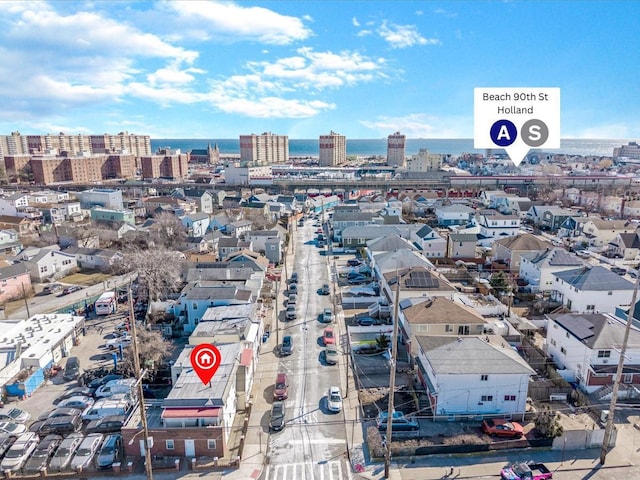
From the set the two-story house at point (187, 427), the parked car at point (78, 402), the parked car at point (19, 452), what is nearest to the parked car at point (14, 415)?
the parked car at point (78, 402)

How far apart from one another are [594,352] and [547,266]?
11922 millimetres

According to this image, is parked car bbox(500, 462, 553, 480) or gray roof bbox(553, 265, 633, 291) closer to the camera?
parked car bbox(500, 462, 553, 480)

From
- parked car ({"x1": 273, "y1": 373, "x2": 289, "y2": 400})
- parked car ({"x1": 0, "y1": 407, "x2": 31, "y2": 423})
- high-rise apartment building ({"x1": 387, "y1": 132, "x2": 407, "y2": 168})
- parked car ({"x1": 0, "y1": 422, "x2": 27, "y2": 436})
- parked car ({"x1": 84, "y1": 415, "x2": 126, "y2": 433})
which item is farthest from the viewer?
high-rise apartment building ({"x1": 387, "y1": 132, "x2": 407, "y2": 168})

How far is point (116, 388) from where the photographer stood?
56.6 feet

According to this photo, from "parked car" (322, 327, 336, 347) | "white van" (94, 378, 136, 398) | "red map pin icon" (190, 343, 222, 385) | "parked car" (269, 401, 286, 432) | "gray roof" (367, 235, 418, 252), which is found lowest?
"parked car" (269, 401, 286, 432)

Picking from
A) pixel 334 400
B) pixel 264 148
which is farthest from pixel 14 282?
pixel 264 148

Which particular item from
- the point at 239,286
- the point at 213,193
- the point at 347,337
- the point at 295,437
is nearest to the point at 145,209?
the point at 213,193

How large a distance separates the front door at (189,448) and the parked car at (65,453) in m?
3.74

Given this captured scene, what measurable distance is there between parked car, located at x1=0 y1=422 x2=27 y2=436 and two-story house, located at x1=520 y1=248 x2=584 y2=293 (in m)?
28.7

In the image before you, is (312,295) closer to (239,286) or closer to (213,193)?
(239,286)

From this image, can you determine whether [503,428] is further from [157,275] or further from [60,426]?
[157,275]

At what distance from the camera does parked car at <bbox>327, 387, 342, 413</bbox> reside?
15938 millimetres

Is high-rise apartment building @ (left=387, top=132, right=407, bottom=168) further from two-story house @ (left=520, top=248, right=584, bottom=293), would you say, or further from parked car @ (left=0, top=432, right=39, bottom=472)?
parked car @ (left=0, top=432, right=39, bottom=472)

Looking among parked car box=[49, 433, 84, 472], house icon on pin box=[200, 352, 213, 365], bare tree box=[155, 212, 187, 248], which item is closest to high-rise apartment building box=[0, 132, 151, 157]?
bare tree box=[155, 212, 187, 248]
